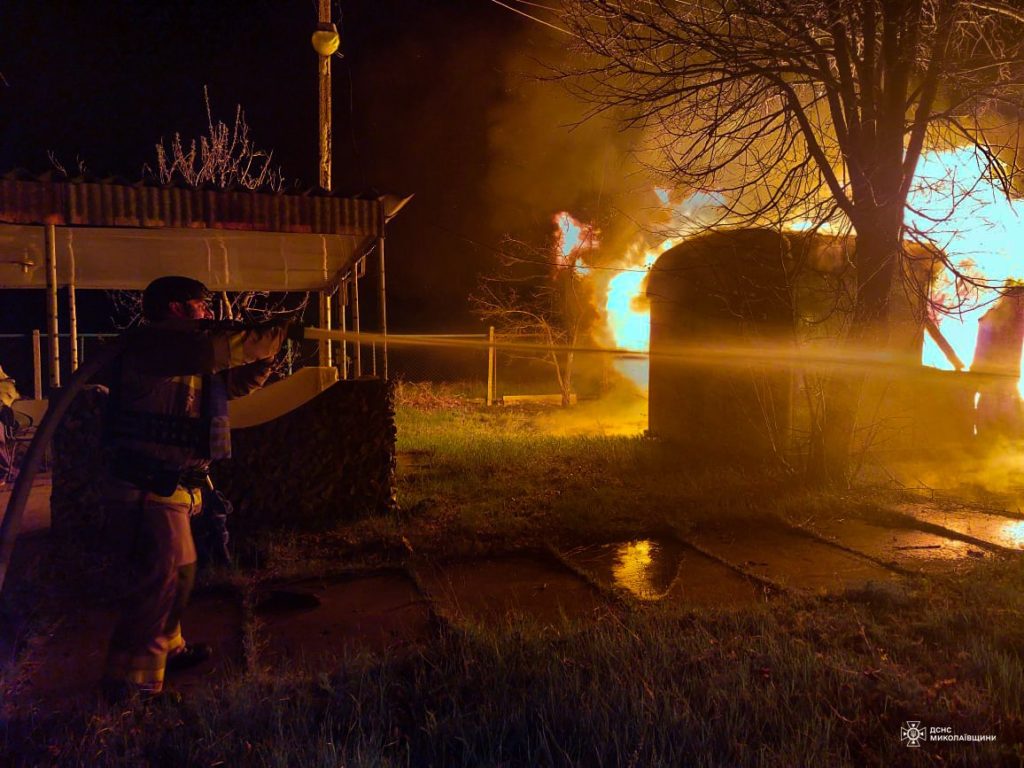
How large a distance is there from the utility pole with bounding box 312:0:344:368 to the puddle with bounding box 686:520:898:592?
245 inches

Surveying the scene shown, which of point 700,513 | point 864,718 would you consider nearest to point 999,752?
point 864,718

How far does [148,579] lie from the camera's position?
3.22 m

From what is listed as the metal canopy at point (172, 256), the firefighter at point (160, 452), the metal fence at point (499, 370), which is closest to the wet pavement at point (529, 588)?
the firefighter at point (160, 452)

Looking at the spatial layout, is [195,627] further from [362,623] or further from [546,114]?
[546,114]

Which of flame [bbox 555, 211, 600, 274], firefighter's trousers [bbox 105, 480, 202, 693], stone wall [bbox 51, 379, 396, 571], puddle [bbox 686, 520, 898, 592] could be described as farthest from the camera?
flame [bbox 555, 211, 600, 274]

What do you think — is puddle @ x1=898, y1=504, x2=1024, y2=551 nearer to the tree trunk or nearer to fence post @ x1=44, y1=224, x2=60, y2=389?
the tree trunk

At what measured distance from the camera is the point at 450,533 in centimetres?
570

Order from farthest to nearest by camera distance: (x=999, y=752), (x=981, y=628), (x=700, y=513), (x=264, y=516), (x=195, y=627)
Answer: (x=700, y=513) < (x=264, y=516) < (x=195, y=627) < (x=981, y=628) < (x=999, y=752)

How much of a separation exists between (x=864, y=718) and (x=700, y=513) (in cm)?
342

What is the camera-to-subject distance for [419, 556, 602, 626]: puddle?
4148 mm

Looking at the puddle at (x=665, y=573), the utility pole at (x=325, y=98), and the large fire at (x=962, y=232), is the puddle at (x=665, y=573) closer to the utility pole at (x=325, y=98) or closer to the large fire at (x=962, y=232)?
the large fire at (x=962, y=232)

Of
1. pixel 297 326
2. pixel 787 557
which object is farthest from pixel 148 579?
pixel 787 557
